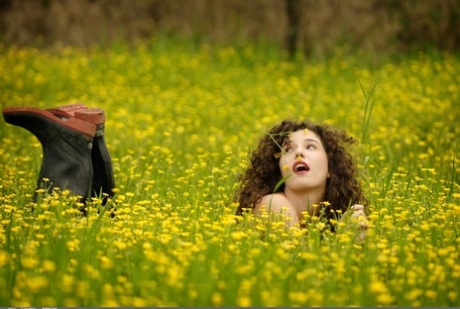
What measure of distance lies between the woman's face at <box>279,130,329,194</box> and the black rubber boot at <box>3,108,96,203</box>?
1015 millimetres

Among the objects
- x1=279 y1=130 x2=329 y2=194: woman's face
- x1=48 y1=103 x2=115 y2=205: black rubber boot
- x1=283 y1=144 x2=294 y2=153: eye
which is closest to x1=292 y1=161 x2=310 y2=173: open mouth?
x1=279 y1=130 x2=329 y2=194: woman's face

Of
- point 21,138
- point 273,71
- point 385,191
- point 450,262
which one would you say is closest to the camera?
point 450,262

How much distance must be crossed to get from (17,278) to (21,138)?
11.2 feet

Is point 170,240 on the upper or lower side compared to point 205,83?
lower

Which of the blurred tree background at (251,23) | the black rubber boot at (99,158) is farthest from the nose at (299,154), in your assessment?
the blurred tree background at (251,23)

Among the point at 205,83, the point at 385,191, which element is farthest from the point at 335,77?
the point at 385,191

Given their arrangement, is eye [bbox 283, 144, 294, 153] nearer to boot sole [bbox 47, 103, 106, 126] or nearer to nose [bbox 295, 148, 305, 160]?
nose [bbox 295, 148, 305, 160]

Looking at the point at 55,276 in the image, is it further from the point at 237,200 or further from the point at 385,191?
the point at 385,191

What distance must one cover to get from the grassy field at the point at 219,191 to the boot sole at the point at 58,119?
39 cm

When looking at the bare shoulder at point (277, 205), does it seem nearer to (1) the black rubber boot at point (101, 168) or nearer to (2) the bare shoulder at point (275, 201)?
(2) the bare shoulder at point (275, 201)

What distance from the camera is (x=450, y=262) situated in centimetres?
355

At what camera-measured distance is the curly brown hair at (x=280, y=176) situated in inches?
180

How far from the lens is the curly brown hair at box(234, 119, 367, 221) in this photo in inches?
180

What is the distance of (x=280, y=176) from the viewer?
4652mm
